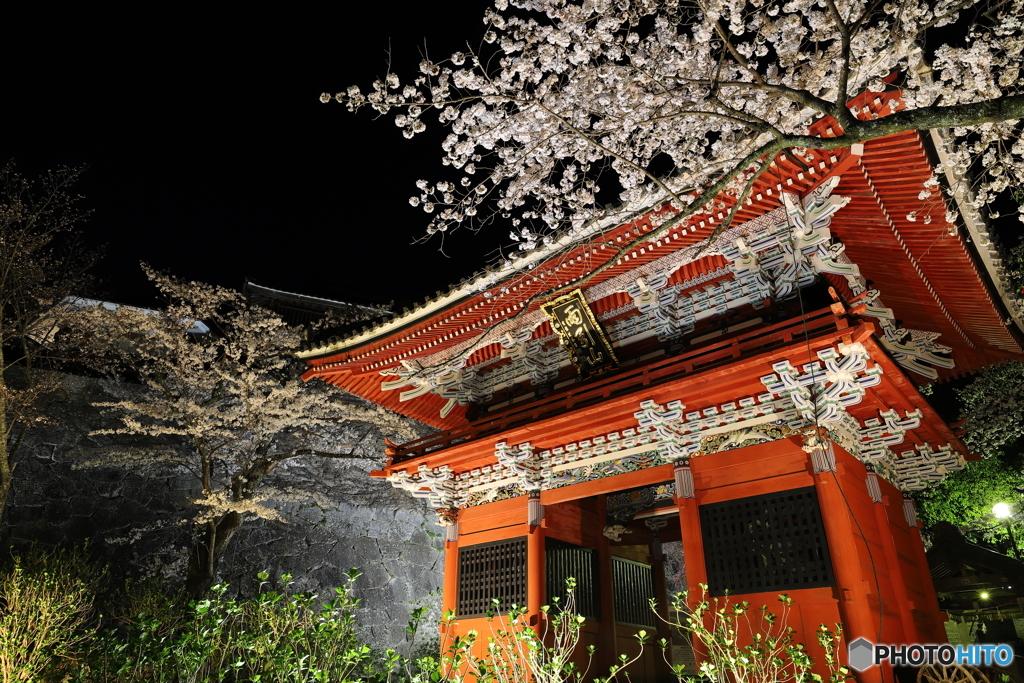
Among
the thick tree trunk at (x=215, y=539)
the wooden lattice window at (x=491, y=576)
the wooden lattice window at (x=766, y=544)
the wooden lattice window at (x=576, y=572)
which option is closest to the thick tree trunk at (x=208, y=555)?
the thick tree trunk at (x=215, y=539)

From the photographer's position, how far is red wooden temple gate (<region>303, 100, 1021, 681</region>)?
7195 millimetres

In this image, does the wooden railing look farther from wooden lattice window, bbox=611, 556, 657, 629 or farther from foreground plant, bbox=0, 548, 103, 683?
foreground plant, bbox=0, 548, 103, 683

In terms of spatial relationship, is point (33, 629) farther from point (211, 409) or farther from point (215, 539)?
point (211, 409)

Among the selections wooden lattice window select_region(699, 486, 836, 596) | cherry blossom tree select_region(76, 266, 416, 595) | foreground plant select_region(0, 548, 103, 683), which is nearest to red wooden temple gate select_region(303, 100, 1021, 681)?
wooden lattice window select_region(699, 486, 836, 596)

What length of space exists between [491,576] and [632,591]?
3.45 metres

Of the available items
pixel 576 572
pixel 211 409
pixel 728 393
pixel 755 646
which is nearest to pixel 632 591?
pixel 576 572

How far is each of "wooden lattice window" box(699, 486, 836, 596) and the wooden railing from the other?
6.34 feet

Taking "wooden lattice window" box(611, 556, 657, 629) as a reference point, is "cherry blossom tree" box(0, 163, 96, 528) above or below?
above

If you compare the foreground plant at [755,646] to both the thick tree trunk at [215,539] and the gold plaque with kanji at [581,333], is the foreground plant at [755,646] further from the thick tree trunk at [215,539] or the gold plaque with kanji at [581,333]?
the thick tree trunk at [215,539]

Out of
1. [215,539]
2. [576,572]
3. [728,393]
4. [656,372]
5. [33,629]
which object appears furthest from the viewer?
[215,539]

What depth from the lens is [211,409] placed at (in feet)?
54.5

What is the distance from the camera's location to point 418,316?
1054 centimetres

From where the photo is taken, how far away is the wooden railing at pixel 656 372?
23.5 ft

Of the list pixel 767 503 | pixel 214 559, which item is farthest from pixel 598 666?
pixel 214 559
